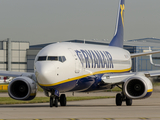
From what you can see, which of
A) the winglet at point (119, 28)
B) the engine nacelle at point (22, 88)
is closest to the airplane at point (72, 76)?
the engine nacelle at point (22, 88)

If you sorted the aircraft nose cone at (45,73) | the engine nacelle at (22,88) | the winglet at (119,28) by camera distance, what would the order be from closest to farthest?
1. the aircraft nose cone at (45,73)
2. the engine nacelle at (22,88)
3. the winglet at (119,28)

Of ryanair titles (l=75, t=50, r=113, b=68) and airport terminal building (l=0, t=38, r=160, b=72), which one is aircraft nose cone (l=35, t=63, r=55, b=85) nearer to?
ryanair titles (l=75, t=50, r=113, b=68)

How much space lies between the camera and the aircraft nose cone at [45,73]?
21.6 m

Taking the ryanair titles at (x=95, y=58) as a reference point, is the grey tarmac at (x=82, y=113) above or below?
below

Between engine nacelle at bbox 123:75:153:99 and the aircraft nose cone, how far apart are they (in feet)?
18.2

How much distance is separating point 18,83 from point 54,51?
4.10 meters

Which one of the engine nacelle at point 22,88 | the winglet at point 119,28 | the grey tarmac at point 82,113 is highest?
the winglet at point 119,28

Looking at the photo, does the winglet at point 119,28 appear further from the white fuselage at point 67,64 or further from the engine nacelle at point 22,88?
the engine nacelle at point 22,88

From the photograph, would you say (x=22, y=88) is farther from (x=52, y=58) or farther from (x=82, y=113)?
(x=82, y=113)

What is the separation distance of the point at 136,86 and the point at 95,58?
4.21 m

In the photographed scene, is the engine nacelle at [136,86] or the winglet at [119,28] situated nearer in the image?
the engine nacelle at [136,86]

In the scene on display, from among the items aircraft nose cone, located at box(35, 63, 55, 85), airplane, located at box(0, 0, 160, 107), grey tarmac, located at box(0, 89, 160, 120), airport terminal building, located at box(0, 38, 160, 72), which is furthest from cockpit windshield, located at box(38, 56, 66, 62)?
airport terminal building, located at box(0, 38, 160, 72)

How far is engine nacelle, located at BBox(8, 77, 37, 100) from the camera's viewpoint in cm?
2480

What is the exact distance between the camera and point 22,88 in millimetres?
25484
